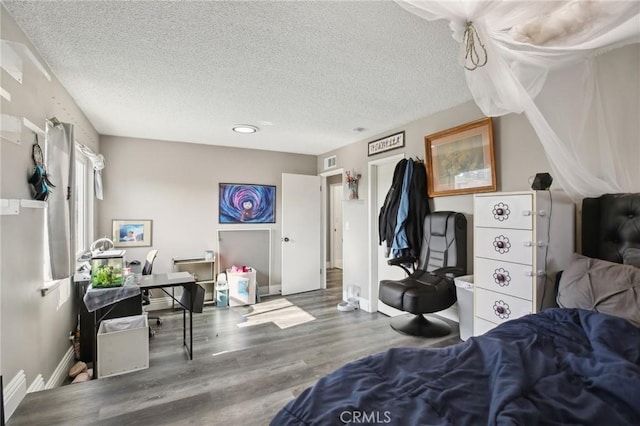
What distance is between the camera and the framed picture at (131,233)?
3.97 meters

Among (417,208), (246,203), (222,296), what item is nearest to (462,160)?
(417,208)

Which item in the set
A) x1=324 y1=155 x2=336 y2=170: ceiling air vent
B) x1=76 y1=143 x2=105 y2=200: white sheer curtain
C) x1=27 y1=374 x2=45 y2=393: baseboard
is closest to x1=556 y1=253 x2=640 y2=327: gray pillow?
x1=27 y1=374 x2=45 y2=393: baseboard

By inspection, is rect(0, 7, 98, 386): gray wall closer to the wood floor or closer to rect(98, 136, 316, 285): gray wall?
the wood floor

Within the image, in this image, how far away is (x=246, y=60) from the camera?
2.04 metres

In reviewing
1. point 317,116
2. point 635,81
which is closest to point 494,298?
point 635,81

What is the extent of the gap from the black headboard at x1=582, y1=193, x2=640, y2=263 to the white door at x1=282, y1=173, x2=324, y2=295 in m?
3.59

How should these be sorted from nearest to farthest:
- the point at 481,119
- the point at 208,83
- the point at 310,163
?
the point at 208,83
the point at 481,119
the point at 310,163

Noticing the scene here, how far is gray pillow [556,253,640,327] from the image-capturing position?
1337 mm

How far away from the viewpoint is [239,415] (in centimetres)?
181

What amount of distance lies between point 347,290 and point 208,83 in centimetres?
321

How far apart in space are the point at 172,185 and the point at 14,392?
2.98 meters

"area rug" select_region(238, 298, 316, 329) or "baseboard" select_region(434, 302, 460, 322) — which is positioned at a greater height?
"baseboard" select_region(434, 302, 460, 322)

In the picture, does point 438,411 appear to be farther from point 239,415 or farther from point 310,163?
point 310,163

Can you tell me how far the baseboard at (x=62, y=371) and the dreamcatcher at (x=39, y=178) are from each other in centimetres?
134
